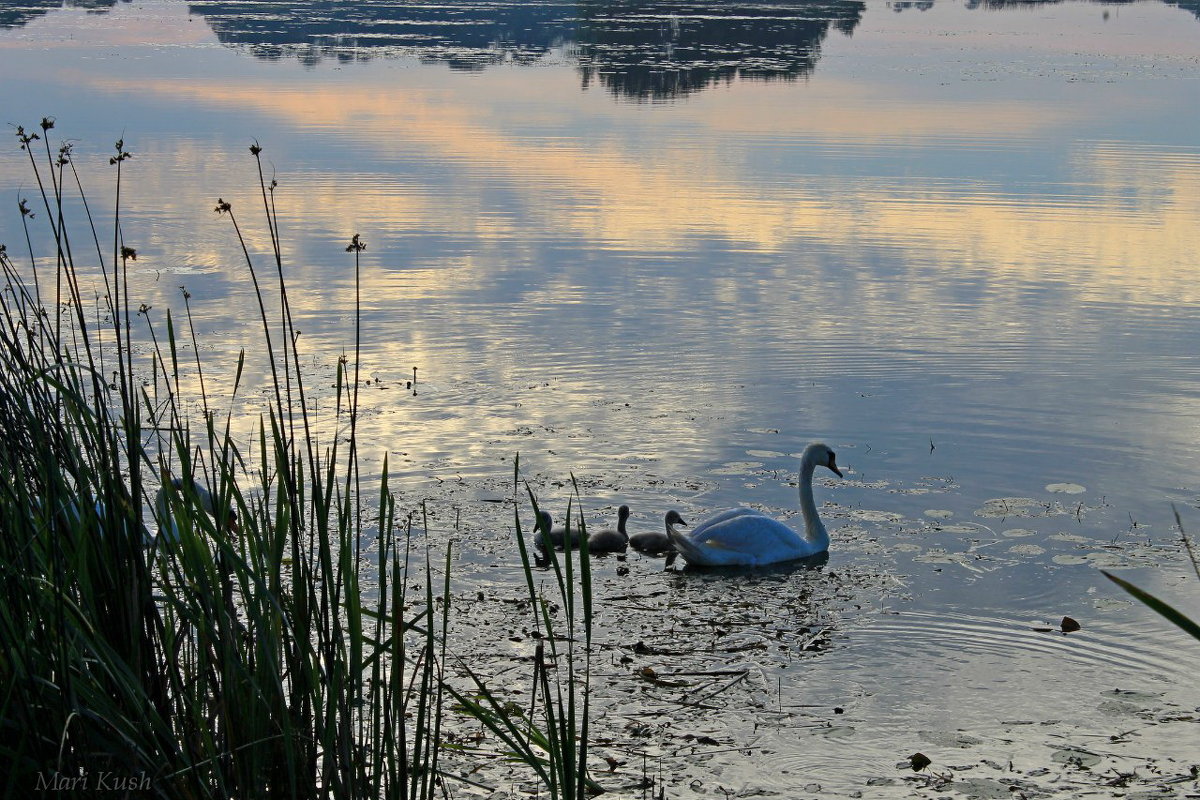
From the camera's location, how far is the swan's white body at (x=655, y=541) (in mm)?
8438

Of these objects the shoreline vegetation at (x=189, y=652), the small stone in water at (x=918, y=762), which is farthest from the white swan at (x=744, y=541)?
the shoreline vegetation at (x=189, y=652)

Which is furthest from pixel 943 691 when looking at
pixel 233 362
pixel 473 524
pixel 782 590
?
pixel 233 362

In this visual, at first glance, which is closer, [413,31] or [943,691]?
[943,691]

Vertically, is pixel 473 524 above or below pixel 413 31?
below

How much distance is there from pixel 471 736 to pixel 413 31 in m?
45.1

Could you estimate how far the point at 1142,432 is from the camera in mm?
10836

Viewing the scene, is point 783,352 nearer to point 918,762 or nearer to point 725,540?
point 725,540

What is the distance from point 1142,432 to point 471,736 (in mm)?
6745

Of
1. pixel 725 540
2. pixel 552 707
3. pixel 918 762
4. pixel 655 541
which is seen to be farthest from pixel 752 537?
pixel 552 707

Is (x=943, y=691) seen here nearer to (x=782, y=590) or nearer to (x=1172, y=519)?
(x=782, y=590)

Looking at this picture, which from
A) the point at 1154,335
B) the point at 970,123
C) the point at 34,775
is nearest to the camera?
the point at 34,775

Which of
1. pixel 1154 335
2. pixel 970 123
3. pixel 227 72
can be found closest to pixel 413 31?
pixel 227 72

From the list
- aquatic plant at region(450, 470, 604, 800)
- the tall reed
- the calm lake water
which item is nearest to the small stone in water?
the calm lake water

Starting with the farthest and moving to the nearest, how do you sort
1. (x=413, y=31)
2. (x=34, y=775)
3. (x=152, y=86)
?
(x=413, y=31) < (x=152, y=86) < (x=34, y=775)
